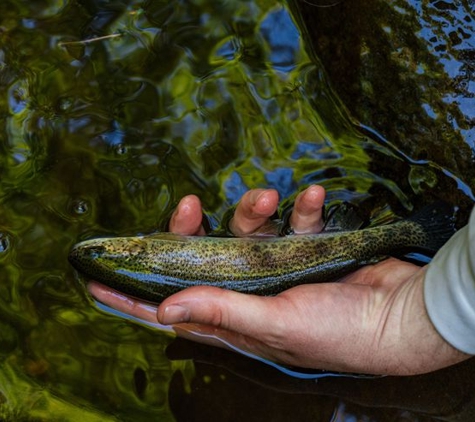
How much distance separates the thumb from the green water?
0.80 metres

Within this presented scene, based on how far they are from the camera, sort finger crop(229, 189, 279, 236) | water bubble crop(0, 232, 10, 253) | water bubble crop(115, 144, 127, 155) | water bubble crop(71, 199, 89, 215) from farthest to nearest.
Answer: water bubble crop(115, 144, 127, 155)
water bubble crop(71, 199, 89, 215)
water bubble crop(0, 232, 10, 253)
finger crop(229, 189, 279, 236)

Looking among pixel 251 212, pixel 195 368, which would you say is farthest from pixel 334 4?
pixel 195 368

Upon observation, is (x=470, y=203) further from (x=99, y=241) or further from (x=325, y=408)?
(x=99, y=241)

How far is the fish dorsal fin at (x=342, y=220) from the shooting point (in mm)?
4371

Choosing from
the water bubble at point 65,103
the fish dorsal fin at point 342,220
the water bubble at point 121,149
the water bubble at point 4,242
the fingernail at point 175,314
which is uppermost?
the water bubble at point 65,103

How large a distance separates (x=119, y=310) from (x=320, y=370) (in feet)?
4.61

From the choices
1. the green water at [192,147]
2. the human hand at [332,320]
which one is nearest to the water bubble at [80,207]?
the green water at [192,147]

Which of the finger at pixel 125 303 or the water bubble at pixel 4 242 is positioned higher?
the water bubble at pixel 4 242

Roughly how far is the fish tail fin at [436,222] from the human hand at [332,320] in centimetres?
30

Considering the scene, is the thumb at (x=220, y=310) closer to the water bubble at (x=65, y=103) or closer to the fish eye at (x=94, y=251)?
the fish eye at (x=94, y=251)

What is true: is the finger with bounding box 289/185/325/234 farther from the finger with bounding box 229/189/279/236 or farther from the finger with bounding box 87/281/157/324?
the finger with bounding box 87/281/157/324

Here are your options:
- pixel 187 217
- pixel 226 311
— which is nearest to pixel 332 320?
pixel 226 311

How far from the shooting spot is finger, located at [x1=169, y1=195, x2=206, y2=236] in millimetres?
4148

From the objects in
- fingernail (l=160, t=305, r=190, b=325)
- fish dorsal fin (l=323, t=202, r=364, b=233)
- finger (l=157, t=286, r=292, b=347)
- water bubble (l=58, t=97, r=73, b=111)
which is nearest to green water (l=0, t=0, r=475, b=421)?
water bubble (l=58, t=97, r=73, b=111)
